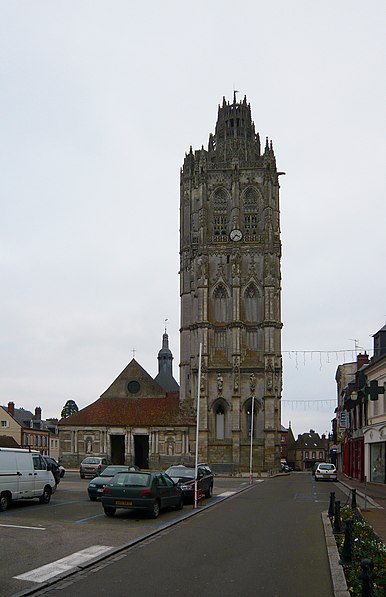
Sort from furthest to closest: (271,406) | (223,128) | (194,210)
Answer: (223,128) < (194,210) < (271,406)

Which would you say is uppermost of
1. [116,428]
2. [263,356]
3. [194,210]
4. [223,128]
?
[223,128]

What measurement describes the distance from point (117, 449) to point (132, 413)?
4592mm

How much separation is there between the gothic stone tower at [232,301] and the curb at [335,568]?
5814cm

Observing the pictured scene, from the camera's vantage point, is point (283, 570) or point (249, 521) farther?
point (249, 521)

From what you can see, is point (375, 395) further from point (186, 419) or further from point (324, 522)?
point (186, 419)

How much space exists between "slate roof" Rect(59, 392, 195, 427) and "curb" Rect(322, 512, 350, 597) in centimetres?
6036

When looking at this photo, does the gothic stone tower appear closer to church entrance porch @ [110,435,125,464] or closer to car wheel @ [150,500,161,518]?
church entrance porch @ [110,435,125,464]

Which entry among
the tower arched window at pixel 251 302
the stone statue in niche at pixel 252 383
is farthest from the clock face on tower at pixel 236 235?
the stone statue in niche at pixel 252 383

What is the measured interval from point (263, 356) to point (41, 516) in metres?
57.9

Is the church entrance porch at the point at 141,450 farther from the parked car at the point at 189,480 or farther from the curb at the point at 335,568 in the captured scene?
the curb at the point at 335,568

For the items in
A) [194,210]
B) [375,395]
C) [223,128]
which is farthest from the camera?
[223,128]

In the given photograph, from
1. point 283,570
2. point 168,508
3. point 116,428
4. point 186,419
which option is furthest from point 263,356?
point 283,570

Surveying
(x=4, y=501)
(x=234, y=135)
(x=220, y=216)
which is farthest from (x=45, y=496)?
(x=234, y=135)

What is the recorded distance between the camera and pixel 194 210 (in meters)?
83.6
